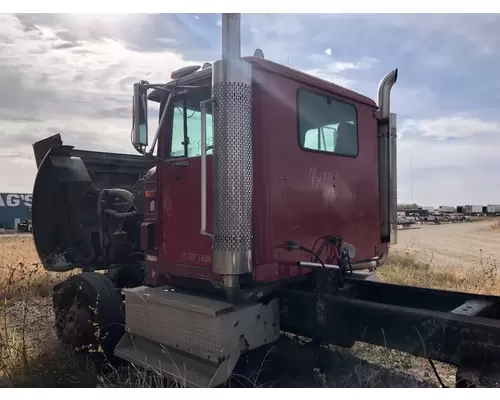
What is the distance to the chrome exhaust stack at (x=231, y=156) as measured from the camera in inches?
139

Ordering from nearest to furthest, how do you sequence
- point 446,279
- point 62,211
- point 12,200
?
point 62,211 < point 446,279 < point 12,200

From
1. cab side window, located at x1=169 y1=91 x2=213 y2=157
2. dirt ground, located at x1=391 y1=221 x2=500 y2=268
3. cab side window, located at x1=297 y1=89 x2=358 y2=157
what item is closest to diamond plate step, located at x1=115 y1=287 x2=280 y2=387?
cab side window, located at x1=169 y1=91 x2=213 y2=157

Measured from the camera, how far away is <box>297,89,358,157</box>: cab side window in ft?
13.8

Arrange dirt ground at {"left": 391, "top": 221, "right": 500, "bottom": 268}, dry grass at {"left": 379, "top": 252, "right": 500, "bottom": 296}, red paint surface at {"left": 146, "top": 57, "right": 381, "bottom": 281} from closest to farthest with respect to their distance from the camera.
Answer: red paint surface at {"left": 146, "top": 57, "right": 381, "bottom": 281} → dry grass at {"left": 379, "top": 252, "right": 500, "bottom": 296} → dirt ground at {"left": 391, "top": 221, "right": 500, "bottom": 268}

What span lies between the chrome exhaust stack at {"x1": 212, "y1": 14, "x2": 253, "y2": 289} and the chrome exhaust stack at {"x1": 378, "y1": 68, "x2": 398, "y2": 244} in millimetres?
2125

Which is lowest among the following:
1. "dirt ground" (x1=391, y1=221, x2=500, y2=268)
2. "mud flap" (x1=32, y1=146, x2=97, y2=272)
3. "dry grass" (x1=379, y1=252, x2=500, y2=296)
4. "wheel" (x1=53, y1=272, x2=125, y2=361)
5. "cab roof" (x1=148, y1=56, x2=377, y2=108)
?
"dirt ground" (x1=391, y1=221, x2=500, y2=268)

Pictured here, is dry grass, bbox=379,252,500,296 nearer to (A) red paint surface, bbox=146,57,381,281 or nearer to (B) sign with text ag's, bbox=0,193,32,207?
(A) red paint surface, bbox=146,57,381,281

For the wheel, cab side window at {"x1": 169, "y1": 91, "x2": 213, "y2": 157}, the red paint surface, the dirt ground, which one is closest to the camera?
the red paint surface

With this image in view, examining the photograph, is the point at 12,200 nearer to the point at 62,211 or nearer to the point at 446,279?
the point at 62,211

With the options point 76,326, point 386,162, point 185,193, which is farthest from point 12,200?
point 386,162

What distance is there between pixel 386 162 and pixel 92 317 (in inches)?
141

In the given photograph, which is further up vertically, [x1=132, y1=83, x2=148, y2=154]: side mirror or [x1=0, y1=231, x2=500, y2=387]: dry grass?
[x1=132, y1=83, x2=148, y2=154]: side mirror

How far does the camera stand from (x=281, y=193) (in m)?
Answer: 3.93

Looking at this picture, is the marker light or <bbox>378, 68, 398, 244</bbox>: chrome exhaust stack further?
<bbox>378, 68, 398, 244</bbox>: chrome exhaust stack
